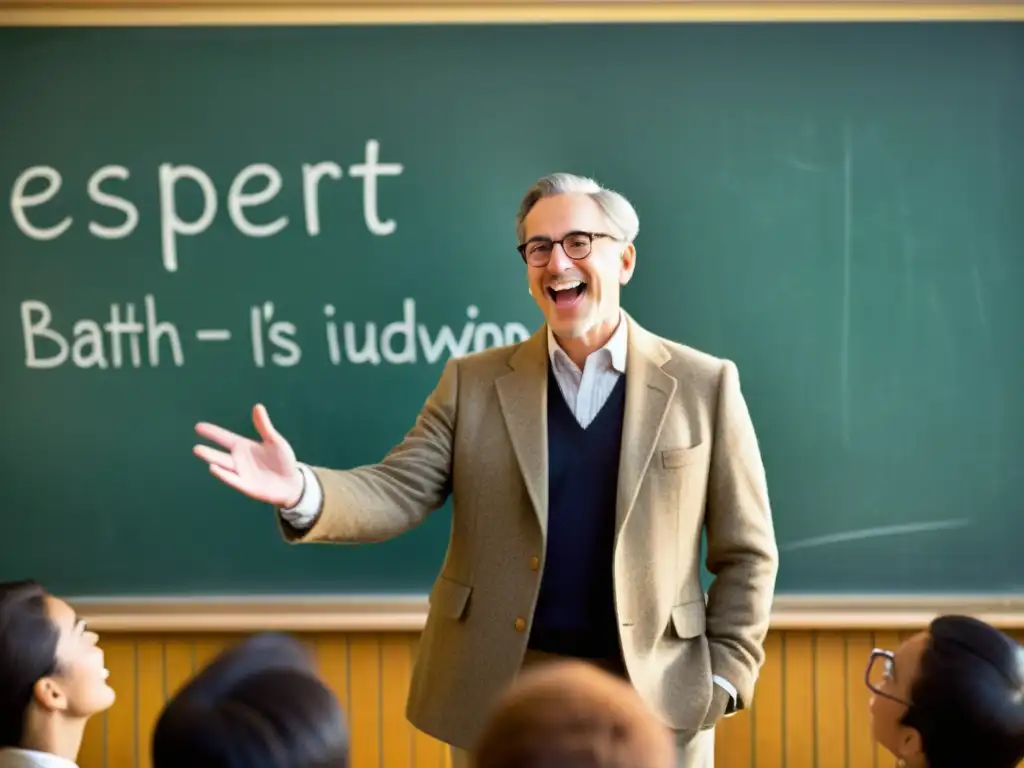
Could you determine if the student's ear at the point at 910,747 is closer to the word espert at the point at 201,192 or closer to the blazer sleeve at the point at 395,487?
the blazer sleeve at the point at 395,487

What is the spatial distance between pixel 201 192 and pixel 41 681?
4.70 feet

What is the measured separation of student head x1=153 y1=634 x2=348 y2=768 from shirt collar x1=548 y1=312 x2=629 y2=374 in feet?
3.15

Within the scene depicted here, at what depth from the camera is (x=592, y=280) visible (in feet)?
6.35

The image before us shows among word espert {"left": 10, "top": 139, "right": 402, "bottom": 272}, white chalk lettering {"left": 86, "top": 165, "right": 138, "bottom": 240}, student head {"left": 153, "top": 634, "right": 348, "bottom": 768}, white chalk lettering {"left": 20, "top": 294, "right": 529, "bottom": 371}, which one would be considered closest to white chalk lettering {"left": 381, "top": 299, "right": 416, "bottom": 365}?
white chalk lettering {"left": 20, "top": 294, "right": 529, "bottom": 371}

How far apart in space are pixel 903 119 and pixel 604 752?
7.18 feet

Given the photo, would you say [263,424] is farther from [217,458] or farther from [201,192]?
[201,192]

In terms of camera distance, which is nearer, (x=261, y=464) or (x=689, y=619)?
(x=261, y=464)

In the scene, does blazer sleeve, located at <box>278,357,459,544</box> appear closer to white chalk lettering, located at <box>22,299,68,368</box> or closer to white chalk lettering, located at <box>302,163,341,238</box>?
white chalk lettering, located at <box>302,163,341,238</box>

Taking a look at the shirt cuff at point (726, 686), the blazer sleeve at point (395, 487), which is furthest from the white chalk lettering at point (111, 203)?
the shirt cuff at point (726, 686)

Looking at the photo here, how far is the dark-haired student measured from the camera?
1591mm

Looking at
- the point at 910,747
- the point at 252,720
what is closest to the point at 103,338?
the point at 252,720

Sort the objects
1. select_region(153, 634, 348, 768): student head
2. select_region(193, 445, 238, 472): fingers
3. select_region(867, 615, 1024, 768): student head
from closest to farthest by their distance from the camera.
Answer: select_region(153, 634, 348, 768): student head < select_region(867, 615, 1024, 768): student head < select_region(193, 445, 238, 472): fingers

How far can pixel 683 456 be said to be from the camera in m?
1.95

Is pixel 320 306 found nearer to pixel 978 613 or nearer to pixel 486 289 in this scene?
pixel 486 289
